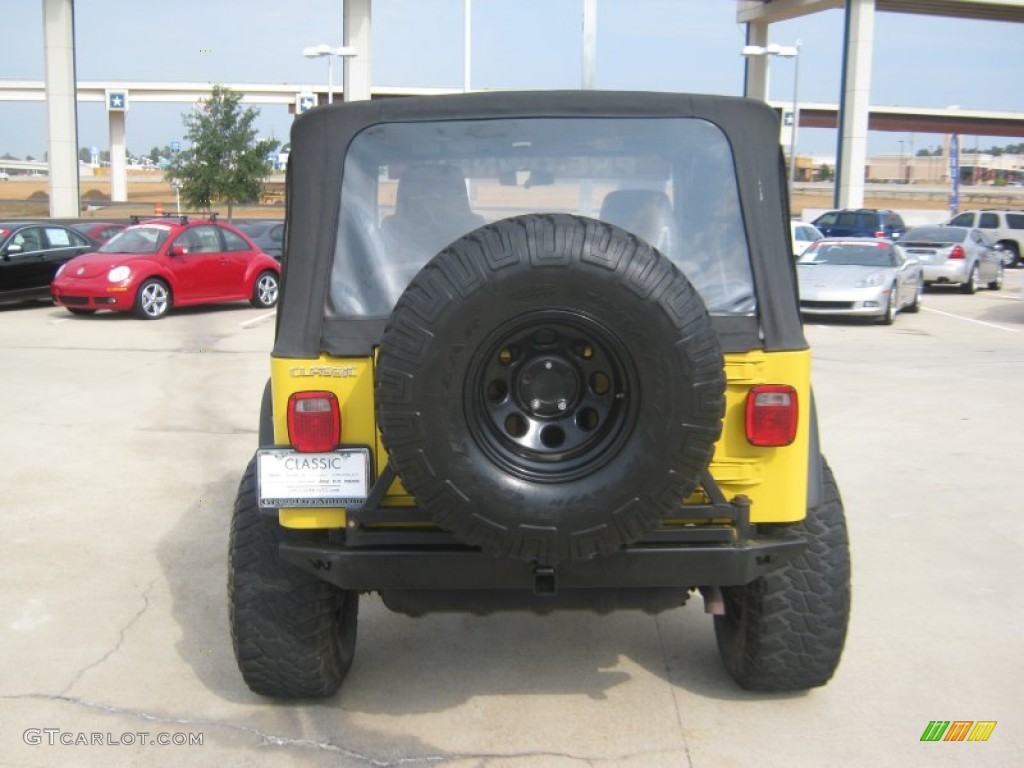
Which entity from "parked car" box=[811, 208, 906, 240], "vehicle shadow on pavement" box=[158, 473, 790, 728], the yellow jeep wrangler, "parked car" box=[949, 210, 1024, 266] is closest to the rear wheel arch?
the yellow jeep wrangler

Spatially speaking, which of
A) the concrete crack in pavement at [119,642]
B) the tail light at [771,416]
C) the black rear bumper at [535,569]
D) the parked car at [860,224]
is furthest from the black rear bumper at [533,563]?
the parked car at [860,224]

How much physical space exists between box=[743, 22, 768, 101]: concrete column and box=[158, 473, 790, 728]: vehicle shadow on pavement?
132ft

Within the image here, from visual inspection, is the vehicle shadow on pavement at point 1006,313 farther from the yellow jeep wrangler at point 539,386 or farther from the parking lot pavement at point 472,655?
the yellow jeep wrangler at point 539,386

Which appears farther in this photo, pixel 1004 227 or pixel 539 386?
pixel 1004 227

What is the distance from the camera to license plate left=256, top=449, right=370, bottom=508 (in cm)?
359

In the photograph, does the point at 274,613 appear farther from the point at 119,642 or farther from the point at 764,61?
the point at 764,61

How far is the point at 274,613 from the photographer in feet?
12.9

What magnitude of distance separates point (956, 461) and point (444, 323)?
6.35 metres

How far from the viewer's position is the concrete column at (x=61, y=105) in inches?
1487

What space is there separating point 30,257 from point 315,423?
56.8 feet

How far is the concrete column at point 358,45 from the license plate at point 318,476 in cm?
3081

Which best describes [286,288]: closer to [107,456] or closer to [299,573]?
[299,573]

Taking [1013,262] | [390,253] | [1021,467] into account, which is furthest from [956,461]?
[1013,262]

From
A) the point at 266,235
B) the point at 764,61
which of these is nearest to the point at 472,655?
the point at 266,235
